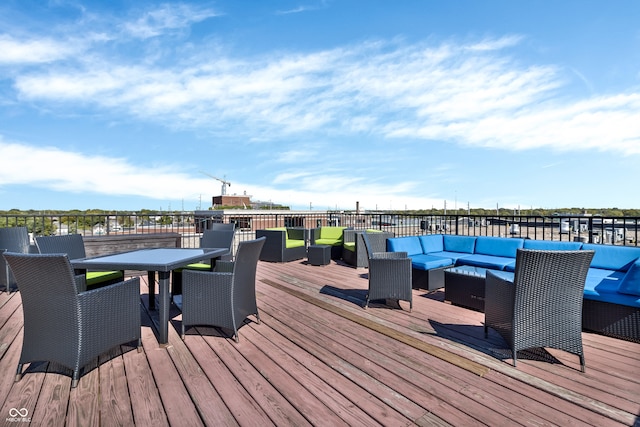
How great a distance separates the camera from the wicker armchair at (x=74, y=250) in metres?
2.97

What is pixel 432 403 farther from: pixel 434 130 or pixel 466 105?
pixel 434 130

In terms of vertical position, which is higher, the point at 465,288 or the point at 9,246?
the point at 9,246

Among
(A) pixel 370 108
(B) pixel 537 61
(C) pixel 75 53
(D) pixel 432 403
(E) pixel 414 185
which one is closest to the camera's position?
(D) pixel 432 403

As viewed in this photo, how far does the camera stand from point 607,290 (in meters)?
2.72

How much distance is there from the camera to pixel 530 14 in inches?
245

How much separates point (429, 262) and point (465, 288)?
791mm

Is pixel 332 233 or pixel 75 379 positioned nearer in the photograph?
pixel 75 379

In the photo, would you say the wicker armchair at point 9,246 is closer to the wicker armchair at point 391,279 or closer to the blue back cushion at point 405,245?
the wicker armchair at point 391,279

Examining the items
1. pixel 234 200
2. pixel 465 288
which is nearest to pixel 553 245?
pixel 465 288

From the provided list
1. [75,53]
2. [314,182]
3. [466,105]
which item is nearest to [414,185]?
[314,182]

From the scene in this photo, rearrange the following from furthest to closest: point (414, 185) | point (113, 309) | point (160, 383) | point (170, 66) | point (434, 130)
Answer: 1. point (414, 185)
2. point (434, 130)
3. point (170, 66)
4. point (113, 309)
5. point (160, 383)

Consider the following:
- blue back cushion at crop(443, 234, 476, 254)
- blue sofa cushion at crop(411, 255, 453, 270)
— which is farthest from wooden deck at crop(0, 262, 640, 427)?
blue back cushion at crop(443, 234, 476, 254)

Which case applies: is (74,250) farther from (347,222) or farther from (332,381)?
(347,222)

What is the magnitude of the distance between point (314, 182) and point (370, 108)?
13184mm
